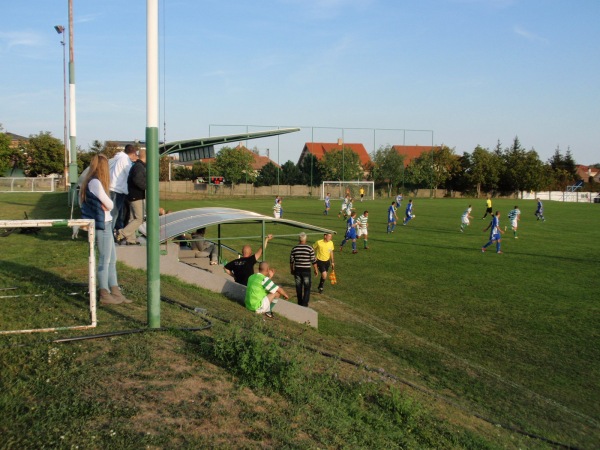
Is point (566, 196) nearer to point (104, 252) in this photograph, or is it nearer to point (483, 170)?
point (483, 170)

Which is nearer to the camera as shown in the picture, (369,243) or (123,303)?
(123,303)

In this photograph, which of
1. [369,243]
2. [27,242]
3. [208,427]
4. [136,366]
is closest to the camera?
[208,427]

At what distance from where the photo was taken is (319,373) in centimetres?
582

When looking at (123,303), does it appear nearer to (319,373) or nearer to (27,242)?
(319,373)

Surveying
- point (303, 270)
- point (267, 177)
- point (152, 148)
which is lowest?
point (303, 270)

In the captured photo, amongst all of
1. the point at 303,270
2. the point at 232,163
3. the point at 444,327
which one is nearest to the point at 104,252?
the point at 303,270

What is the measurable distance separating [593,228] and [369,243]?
18.4 meters

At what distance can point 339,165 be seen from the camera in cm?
7969

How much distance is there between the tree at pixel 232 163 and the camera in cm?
8119

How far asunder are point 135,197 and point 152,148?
4.50m

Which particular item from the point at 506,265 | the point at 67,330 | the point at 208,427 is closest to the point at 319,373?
the point at 208,427

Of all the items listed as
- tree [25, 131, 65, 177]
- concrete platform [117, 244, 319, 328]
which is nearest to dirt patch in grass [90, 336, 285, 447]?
concrete platform [117, 244, 319, 328]

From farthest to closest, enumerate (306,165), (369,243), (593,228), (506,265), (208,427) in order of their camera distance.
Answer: (306,165) < (593,228) < (369,243) < (506,265) < (208,427)

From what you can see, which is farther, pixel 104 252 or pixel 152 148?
pixel 104 252
